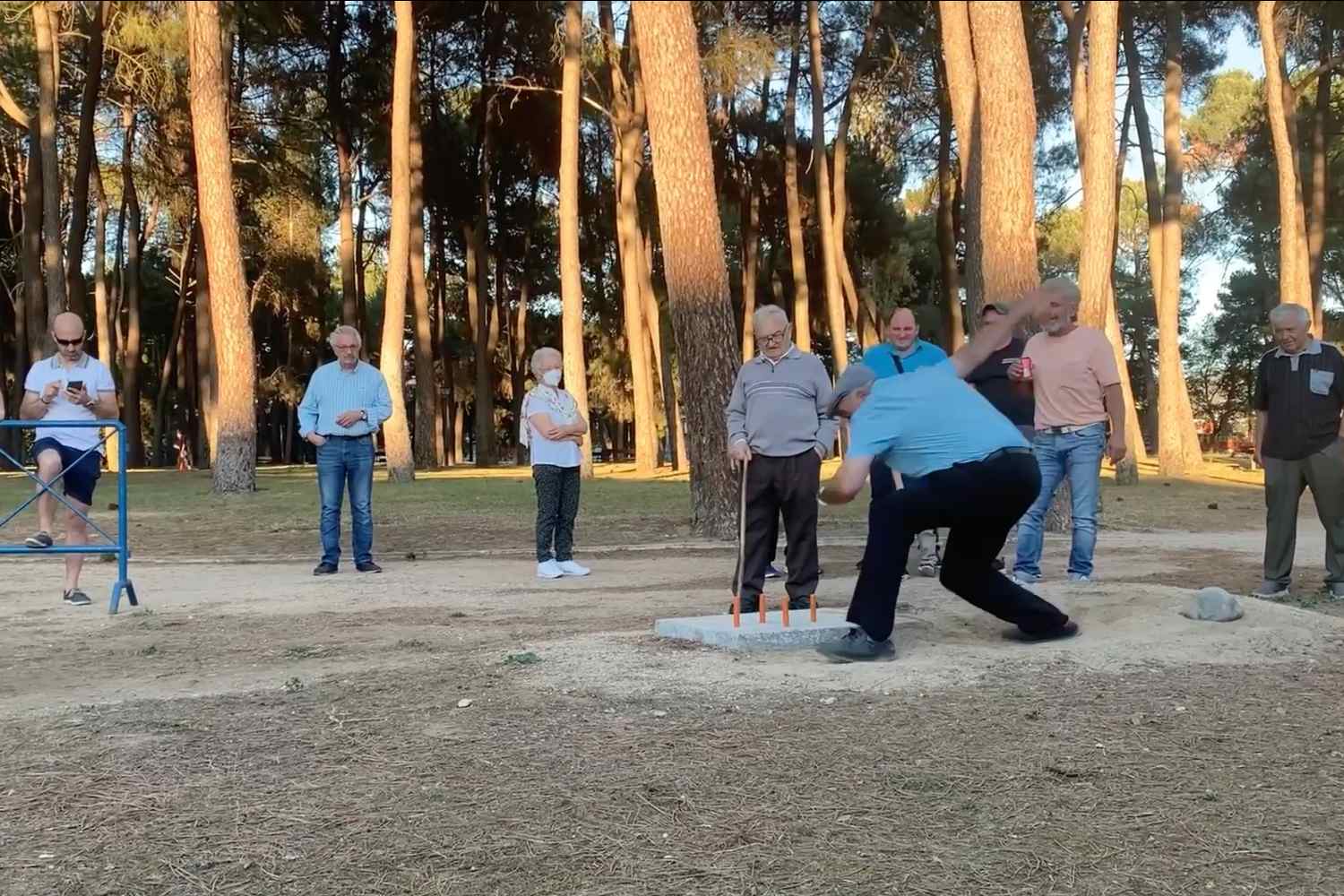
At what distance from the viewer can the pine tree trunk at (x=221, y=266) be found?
66.7ft

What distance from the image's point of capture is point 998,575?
19.7ft

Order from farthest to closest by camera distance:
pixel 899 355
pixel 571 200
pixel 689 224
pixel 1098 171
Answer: pixel 571 200 → pixel 1098 171 → pixel 689 224 → pixel 899 355

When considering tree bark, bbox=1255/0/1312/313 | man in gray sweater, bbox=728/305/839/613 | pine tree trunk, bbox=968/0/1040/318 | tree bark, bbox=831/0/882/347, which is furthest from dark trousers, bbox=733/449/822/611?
tree bark, bbox=831/0/882/347

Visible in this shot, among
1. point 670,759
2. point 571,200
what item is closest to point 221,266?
point 571,200

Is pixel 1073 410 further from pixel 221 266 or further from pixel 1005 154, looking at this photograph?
pixel 221 266

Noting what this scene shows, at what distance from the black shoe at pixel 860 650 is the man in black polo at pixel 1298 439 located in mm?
3498

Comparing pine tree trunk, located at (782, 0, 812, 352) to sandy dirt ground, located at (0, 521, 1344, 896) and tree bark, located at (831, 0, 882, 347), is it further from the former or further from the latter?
sandy dirt ground, located at (0, 521, 1344, 896)

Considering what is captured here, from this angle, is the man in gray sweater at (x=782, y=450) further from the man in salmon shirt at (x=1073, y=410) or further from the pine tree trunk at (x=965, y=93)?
the pine tree trunk at (x=965, y=93)

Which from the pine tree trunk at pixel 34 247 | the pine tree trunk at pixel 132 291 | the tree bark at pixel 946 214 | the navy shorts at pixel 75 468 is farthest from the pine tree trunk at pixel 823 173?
the navy shorts at pixel 75 468

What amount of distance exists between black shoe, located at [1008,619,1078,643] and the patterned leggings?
4251 mm

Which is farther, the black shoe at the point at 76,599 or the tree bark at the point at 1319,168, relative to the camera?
the tree bark at the point at 1319,168

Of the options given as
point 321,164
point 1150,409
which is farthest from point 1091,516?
point 1150,409

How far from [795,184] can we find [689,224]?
18154 millimetres

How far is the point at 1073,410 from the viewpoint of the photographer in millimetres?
8070
